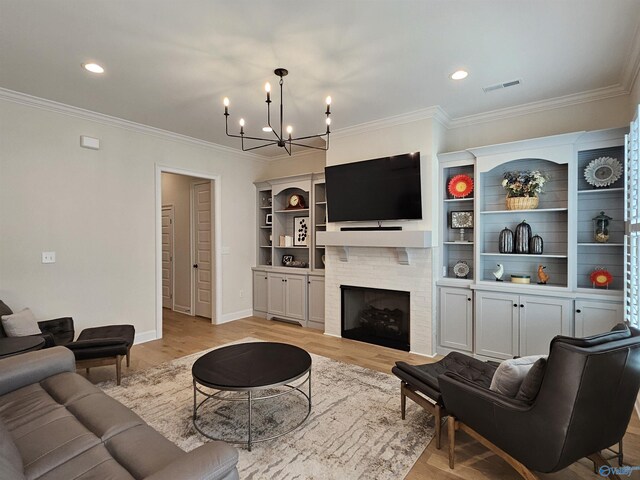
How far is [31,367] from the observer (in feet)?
7.21

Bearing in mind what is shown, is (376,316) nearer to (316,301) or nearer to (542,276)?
(316,301)

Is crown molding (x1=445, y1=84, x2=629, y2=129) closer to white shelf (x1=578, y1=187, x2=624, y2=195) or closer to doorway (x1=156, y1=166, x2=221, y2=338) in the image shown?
white shelf (x1=578, y1=187, x2=624, y2=195)

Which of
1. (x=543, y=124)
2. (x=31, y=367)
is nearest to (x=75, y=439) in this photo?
(x=31, y=367)

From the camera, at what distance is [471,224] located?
4.14 metres

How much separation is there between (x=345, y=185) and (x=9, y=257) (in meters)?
3.79

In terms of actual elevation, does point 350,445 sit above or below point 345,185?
below

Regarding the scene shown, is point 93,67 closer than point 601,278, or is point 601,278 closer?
point 93,67

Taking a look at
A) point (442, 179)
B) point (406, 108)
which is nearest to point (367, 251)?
point (442, 179)

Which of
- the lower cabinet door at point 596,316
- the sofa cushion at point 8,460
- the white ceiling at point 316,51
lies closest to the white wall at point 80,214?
the white ceiling at point 316,51

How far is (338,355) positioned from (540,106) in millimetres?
3658

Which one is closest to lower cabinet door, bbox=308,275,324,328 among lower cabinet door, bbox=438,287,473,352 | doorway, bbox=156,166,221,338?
doorway, bbox=156,166,221,338

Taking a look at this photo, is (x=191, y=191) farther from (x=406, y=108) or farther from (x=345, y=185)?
(x=406, y=108)

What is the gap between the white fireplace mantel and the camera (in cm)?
395

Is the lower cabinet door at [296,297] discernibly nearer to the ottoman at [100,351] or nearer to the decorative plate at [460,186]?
the decorative plate at [460,186]
